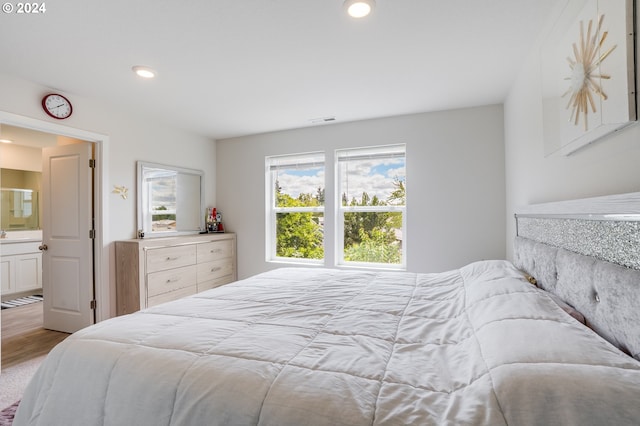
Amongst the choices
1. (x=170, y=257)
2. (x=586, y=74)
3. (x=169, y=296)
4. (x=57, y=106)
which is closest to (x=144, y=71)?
(x=57, y=106)

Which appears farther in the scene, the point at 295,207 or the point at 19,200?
the point at 19,200

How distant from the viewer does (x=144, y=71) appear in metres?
2.56

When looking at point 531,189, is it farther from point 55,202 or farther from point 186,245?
point 55,202

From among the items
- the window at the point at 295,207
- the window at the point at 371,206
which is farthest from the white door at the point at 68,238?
the window at the point at 371,206

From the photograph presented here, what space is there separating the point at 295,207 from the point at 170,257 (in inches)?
67.8

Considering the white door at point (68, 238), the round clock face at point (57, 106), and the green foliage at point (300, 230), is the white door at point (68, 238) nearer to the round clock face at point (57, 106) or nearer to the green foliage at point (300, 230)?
the round clock face at point (57, 106)

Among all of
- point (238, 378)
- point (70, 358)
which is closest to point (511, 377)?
point (238, 378)

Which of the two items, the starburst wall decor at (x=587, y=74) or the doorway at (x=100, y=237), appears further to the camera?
the doorway at (x=100, y=237)

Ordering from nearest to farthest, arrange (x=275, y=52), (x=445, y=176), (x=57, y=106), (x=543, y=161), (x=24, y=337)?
(x=543, y=161)
(x=275, y=52)
(x=57, y=106)
(x=24, y=337)
(x=445, y=176)

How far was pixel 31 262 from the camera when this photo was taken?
504 centimetres

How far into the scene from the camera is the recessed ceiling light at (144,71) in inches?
98.8

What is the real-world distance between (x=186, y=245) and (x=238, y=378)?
10.7ft

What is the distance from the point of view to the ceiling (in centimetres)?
183

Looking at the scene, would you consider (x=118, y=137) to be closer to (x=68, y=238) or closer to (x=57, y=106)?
(x=57, y=106)
